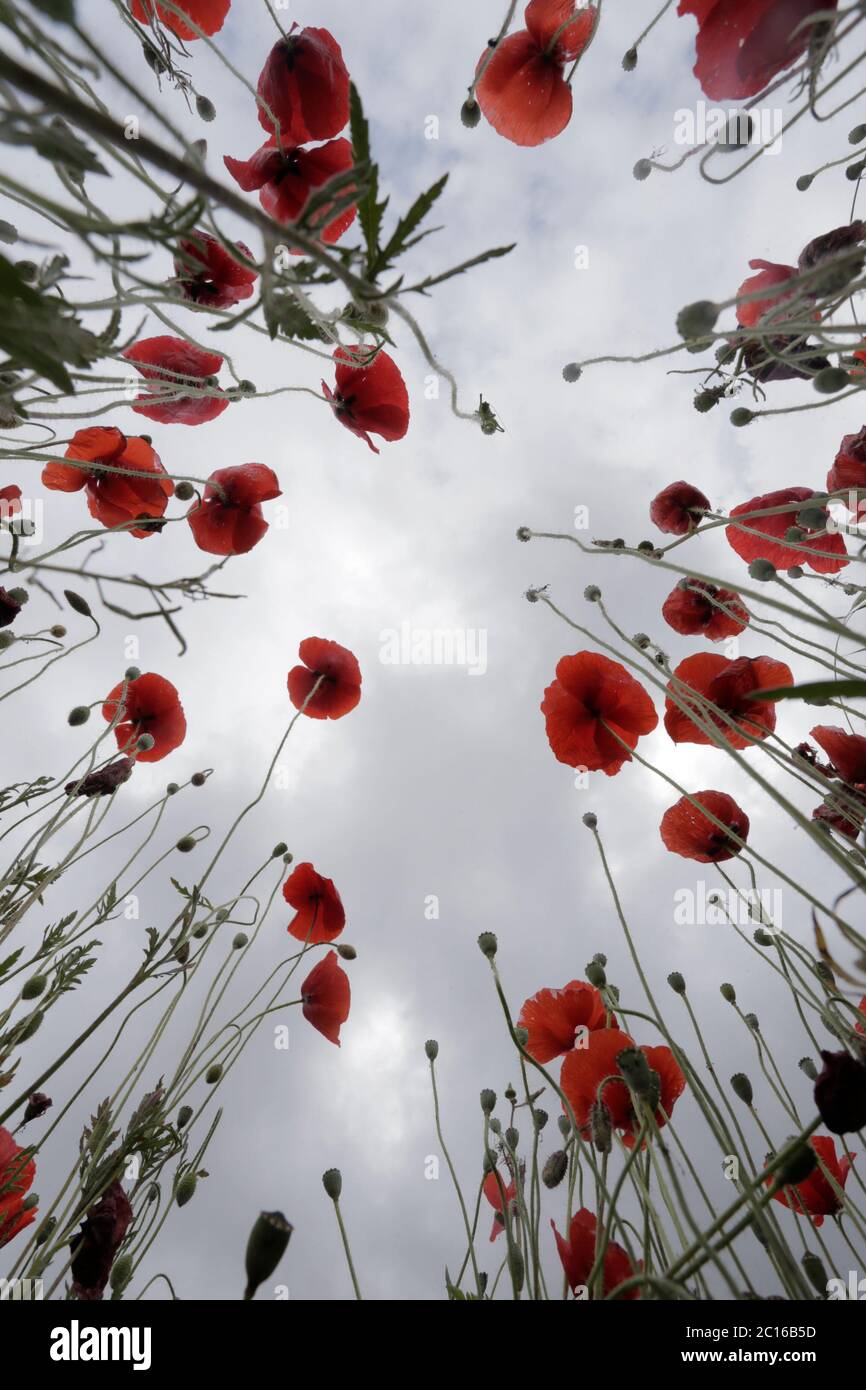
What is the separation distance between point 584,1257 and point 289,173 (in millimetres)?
1849

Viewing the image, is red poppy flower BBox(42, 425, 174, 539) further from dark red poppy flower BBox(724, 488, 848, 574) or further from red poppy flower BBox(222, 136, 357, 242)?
dark red poppy flower BBox(724, 488, 848, 574)

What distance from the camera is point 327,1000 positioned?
187cm

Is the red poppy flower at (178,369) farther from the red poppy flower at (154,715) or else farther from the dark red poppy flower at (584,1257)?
the dark red poppy flower at (584,1257)

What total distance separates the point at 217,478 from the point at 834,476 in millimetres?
1347

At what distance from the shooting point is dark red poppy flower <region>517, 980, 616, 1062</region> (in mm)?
1558

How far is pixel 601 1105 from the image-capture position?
113cm

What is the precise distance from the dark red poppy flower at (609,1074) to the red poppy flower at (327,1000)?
29.6 inches

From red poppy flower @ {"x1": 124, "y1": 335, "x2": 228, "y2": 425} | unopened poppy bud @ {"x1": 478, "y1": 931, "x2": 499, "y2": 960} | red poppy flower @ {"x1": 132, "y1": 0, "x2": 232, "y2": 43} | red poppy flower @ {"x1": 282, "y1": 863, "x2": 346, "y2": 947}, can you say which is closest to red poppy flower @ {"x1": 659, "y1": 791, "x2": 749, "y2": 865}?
unopened poppy bud @ {"x1": 478, "y1": 931, "x2": 499, "y2": 960}

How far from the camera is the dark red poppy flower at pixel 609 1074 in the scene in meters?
1.19

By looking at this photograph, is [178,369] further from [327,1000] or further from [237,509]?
[327,1000]

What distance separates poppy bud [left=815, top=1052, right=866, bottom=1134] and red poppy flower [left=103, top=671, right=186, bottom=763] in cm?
155

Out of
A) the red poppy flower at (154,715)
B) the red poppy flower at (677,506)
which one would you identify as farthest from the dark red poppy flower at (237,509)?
the red poppy flower at (677,506)
